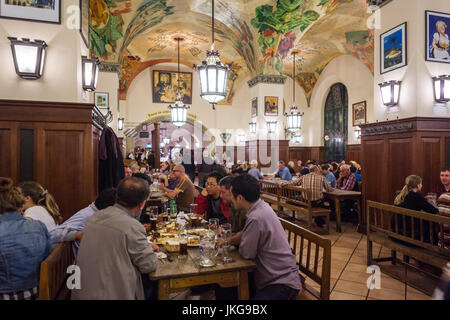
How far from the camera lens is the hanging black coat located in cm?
460

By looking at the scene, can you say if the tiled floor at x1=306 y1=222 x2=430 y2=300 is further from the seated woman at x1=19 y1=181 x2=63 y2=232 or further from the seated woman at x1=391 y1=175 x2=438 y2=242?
the seated woman at x1=19 y1=181 x2=63 y2=232

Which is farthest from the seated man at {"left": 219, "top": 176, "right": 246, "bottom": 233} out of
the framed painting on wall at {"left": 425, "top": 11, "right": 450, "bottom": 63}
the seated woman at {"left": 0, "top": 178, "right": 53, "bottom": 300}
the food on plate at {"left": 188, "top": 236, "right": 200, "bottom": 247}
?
the framed painting on wall at {"left": 425, "top": 11, "right": 450, "bottom": 63}

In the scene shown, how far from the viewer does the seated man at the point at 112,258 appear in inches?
66.9

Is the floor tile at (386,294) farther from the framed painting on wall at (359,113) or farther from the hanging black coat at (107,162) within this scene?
the framed painting on wall at (359,113)

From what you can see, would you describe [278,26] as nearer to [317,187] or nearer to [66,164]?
[317,187]

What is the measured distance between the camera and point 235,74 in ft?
47.0

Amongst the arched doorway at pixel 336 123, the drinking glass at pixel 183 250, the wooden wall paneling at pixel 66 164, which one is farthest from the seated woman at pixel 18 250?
the arched doorway at pixel 336 123

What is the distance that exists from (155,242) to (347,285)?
240cm

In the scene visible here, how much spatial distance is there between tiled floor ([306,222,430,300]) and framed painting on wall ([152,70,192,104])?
1123 centimetres

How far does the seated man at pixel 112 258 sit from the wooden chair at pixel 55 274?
18 cm

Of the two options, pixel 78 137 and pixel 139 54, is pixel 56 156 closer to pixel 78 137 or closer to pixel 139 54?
pixel 78 137

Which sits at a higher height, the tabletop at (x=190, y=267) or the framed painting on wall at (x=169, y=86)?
the framed painting on wall at (x=169, y=86)
